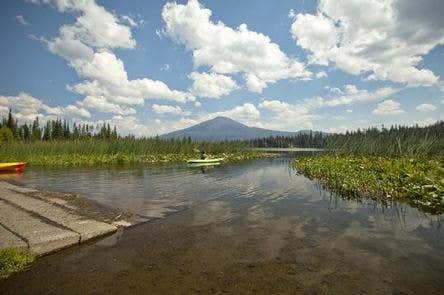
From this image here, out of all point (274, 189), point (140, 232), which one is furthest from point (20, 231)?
point (274, 189)

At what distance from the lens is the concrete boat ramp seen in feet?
26.1

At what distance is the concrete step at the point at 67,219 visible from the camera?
9.01m

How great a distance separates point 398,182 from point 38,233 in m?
16.0

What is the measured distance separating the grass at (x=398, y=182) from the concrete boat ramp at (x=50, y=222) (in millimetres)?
11915

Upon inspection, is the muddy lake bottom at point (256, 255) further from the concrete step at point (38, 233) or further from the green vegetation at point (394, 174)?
the green vegetation at point (394, 174)

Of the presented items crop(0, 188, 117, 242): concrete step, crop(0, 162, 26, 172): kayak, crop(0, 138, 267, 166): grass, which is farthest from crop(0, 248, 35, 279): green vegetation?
crop(0, 138, 267, 166): grass

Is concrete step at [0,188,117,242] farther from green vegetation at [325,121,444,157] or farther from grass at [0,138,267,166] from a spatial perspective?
grass at [0,138,267,166]

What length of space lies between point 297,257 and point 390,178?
11.5 m

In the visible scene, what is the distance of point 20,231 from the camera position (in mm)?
8508

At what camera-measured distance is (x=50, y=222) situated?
31.4 feet

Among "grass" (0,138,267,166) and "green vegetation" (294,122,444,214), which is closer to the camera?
"green vegetation" (294,122,444,214)

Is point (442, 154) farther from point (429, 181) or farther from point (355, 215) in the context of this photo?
point (355, 215)

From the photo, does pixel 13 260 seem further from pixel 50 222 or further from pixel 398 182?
pixel 398 182

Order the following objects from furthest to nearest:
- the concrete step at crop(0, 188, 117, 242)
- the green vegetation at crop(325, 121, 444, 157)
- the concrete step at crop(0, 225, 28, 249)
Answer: the green vegetation at crop(325, 121, 444, 157), the concrete step at crop(0, 188, 117, 242), the concrete step at crop(0, 225, 28, 249)
